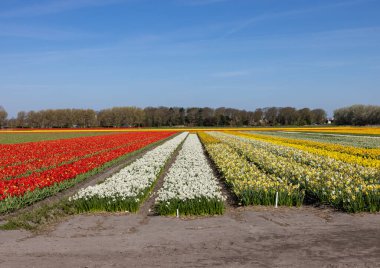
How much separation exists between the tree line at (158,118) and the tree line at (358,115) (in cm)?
1163

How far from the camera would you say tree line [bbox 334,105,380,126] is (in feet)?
394

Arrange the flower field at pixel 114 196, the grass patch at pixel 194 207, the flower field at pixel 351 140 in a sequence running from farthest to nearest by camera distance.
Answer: the flower field at pixel 351 140 → the flower field at pixel 114 196 → the grass patch at pixel 194 207

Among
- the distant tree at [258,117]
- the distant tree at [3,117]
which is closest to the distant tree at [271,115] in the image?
the distant tree at [258,117]

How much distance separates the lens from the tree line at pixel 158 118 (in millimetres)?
133375

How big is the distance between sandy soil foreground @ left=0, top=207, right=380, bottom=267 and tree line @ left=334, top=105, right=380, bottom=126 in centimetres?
12407

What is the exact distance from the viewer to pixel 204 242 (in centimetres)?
754

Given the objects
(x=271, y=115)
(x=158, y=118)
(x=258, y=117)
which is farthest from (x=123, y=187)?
(x=271, y=115)

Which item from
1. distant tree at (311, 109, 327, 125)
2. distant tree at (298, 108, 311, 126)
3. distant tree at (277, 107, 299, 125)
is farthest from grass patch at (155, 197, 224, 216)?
distant tree at (311, 109, 327, 125)

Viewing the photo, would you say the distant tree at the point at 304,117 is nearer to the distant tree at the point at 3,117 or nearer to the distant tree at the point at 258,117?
the distant tree at the point at 258,117

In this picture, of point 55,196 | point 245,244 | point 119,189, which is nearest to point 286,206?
point 245,244

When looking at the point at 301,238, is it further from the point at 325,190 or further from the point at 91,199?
the point at 91,199

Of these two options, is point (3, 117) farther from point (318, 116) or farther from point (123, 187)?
point (123, 187)

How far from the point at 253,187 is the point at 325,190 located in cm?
218

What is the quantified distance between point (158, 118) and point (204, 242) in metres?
132
